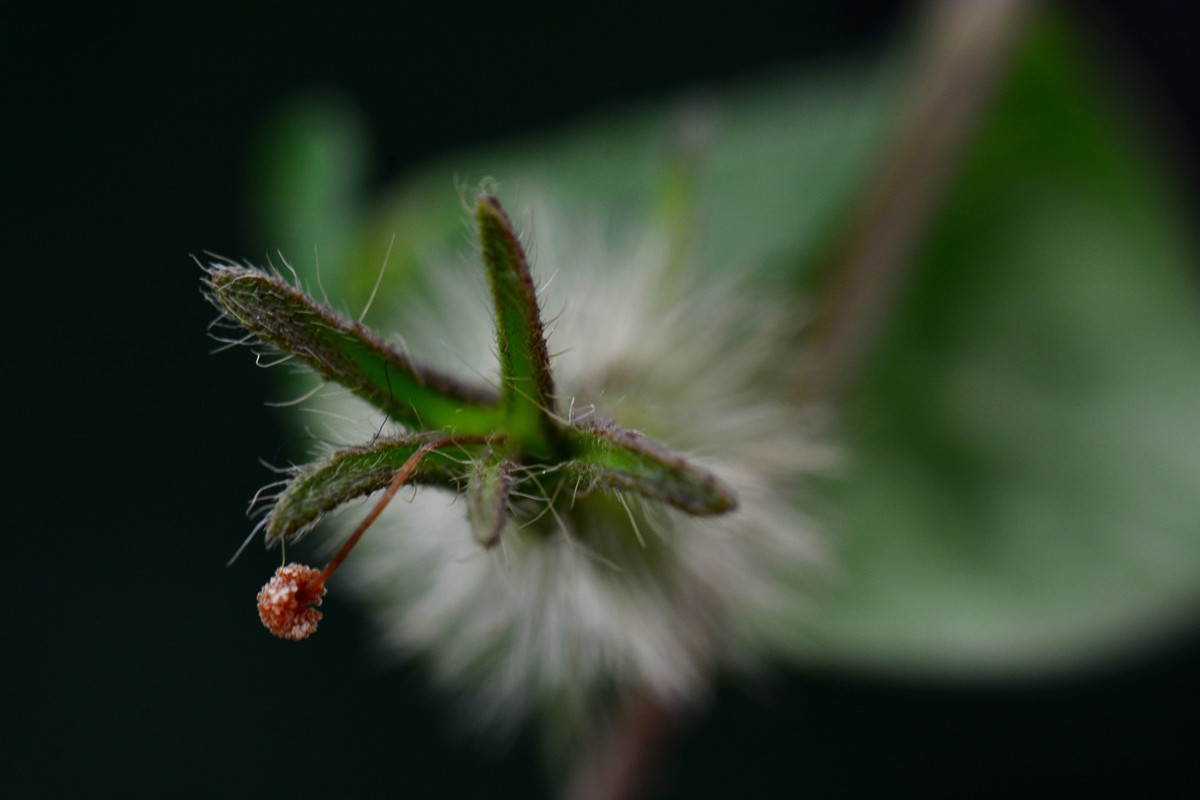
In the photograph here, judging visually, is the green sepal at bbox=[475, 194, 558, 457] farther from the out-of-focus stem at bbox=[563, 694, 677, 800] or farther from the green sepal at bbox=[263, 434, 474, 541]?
the out-of-focus stem at bbox=[563, 694, 677, 800]

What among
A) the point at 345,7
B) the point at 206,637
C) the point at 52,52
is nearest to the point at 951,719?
the point at 206,637

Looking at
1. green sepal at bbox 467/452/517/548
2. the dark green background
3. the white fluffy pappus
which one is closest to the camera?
green sepal at bbox 467/452/517/548

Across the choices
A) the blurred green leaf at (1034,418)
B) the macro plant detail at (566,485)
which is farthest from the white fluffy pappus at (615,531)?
the blurred green leaf at (1034,418)

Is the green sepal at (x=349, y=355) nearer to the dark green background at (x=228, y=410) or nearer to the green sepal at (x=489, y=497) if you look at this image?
the green sepal at (x=489, y=497)

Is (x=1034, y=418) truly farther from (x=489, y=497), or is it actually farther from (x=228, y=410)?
(x=228, y=410)

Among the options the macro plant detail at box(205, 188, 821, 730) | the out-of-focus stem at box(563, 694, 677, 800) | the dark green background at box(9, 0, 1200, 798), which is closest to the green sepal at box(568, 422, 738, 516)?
the macro plant detail at box(205, 188, 821, 730)

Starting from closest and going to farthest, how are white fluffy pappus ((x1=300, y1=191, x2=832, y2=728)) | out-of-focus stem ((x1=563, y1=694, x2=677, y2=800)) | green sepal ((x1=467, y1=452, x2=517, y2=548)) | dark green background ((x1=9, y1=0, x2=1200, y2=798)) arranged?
green sepal ((x1=467, y1=452, x2=517, y2=548)) → white fluffy pappus ((x1=300, y1=191, x2=832, y2=728)) → out-of-focus stem ((x1=563, y1=694, x2=677, y2=800)) → dark green background ((x1=9, y1=0, x2=1200, y2=798))
